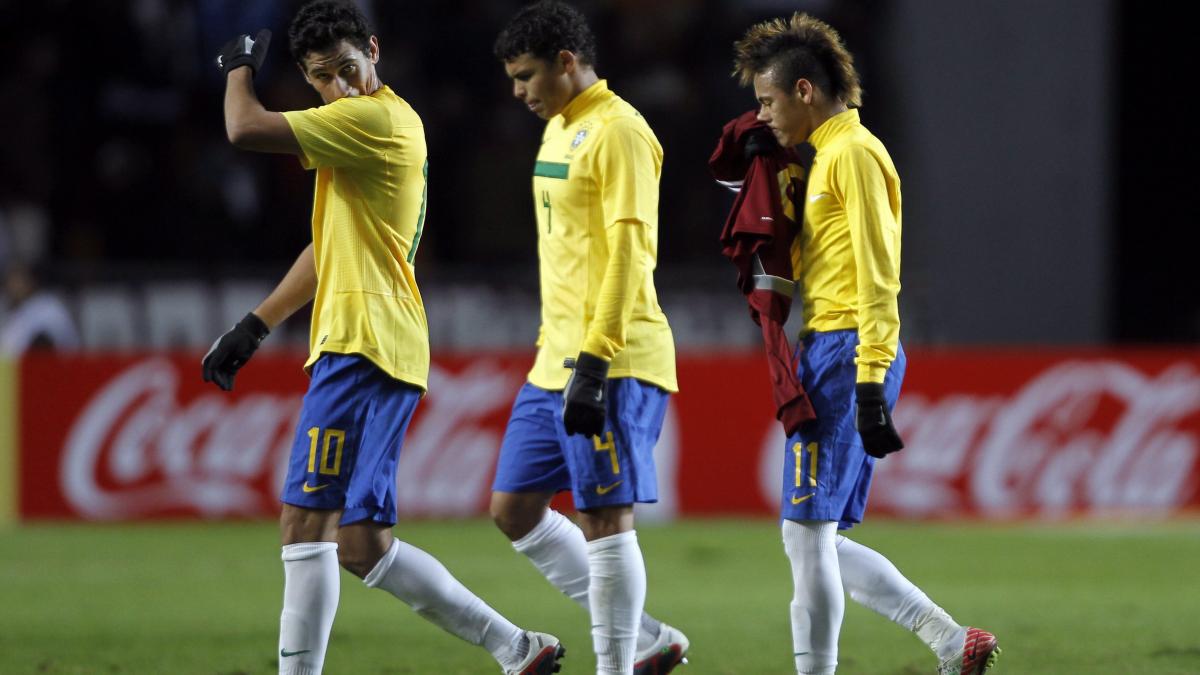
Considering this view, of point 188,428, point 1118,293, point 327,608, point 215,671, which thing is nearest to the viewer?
point 327,608

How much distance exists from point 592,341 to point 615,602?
824mm

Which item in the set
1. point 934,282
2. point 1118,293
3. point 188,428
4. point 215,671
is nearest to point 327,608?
point 215,671

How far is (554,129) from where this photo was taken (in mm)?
5664

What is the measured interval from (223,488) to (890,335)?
7961 mm

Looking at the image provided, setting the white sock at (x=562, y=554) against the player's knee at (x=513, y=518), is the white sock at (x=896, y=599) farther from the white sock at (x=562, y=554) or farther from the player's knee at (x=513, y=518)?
the player's knee at (x=513, y=518)

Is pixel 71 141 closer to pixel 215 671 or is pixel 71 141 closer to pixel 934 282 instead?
pixel 934 282

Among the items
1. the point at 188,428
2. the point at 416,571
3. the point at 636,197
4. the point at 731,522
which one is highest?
the point at 636,197

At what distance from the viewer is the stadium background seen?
Answer: 11945 mm

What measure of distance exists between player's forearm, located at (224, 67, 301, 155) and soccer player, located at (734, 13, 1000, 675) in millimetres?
1482

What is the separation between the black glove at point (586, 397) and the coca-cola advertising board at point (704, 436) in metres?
7.14

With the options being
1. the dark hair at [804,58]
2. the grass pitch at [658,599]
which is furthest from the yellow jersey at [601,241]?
the grass pitch at [658,599]

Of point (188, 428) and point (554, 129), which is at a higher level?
point (554, 129)

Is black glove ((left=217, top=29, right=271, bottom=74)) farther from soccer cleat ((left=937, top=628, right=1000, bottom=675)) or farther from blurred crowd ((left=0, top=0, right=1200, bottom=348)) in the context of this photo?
blurred crowd ((left=0, top=0, right=1200, bottom=348))

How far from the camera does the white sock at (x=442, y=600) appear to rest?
5473mm
